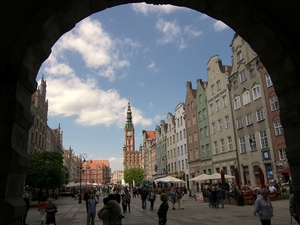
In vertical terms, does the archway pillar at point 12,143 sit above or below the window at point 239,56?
below

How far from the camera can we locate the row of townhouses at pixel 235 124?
1053 inches

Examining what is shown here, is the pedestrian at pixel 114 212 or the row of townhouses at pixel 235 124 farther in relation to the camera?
the row of townhouses at pixel 235 124

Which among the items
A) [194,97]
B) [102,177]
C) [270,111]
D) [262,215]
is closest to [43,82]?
[194,97]

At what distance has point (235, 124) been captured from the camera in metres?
33.4

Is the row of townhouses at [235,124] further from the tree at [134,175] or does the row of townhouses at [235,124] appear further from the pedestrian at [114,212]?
the tree at [134,175]

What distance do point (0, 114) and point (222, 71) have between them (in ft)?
118

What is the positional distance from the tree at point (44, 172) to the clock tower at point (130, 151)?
119116 millimetres

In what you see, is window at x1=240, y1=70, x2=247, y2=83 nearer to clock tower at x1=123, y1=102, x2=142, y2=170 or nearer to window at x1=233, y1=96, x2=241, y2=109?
window at x1=233, y1=96, x2=241, y2=109

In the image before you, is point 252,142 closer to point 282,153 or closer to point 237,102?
point 282,153

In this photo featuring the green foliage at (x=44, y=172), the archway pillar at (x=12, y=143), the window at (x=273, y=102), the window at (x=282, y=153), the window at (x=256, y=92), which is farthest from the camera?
the window at (x=256, y=92)

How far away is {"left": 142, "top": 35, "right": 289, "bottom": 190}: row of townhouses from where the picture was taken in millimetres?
26750

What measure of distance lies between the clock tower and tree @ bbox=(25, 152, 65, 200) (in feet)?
391

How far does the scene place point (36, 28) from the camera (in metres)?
3.98

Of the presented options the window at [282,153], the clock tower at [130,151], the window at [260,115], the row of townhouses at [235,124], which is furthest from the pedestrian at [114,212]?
the clock tower at [130,151]
